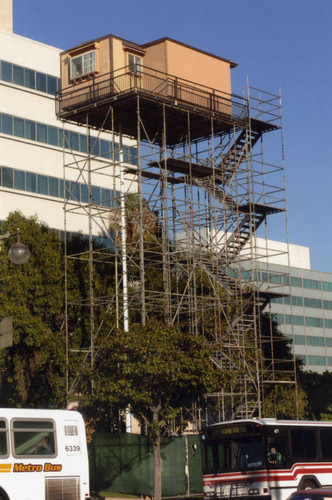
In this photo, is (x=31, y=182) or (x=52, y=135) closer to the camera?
(x=31, y=182)

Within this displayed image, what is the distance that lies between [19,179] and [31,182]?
0.94 metres

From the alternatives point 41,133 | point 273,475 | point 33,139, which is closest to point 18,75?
point 41,133

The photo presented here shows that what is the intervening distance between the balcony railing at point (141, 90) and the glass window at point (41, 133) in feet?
42.1

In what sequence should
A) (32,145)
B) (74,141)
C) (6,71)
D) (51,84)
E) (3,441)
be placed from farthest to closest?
1. (74,141)
2. (51,84)
3. (32,145)
4. (6,71)
5. (3,441)

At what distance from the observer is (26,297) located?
138 feet

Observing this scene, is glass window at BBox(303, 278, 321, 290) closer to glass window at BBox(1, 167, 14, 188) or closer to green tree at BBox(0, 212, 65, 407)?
glass window at BBox(1, 167, 14, 188)

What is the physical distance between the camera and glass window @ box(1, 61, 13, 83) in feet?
183

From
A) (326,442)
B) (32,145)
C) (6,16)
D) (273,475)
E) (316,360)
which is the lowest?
(273,475)

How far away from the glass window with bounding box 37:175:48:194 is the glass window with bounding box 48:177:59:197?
0.33 metres

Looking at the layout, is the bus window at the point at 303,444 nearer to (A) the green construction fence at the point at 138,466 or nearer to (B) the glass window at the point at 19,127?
(A) the green construction fence at the point at 138,466

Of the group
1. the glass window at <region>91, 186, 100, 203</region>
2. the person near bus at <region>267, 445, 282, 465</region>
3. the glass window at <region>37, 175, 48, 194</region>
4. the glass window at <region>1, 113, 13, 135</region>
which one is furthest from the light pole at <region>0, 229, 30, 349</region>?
the glass window at <region>91, 186, 100, 203</region>

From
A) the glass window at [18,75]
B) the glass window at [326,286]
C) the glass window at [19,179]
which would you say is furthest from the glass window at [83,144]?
the glass window at [326,286]

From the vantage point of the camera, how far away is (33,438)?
78.2 ft

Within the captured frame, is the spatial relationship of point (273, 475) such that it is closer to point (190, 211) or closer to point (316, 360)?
point (190, 211)
